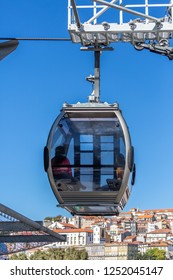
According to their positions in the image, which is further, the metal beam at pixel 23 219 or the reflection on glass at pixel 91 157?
the metal beam at pixel 23 219

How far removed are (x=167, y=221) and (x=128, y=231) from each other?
11.5m

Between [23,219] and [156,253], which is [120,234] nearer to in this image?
[156,253]

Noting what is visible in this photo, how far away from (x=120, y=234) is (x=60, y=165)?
150m

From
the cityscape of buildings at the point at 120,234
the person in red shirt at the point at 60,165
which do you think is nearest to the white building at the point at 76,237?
the cityscape of buildings at the point at 120,234

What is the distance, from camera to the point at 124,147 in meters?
7.70

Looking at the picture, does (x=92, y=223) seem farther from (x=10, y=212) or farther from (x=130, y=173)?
(x=130, y=173)

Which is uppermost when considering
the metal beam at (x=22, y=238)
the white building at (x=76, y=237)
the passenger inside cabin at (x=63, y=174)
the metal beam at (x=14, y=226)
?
the passenger inside cabin at (x=63, y=174)

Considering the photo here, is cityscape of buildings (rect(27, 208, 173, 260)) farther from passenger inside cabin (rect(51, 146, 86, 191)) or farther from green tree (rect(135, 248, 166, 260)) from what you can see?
passenger inside cabin (rect(51, 146, 86, 191))

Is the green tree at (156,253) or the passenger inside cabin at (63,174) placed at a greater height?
the passenger inside cabin at (63,174)

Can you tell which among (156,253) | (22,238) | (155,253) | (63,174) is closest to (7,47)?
(63,174)

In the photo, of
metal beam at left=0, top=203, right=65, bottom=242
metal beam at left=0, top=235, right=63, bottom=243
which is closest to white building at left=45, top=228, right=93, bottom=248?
metal beam at left=0, top=235, right=63, bottom=243

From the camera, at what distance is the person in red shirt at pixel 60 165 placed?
25.9ft

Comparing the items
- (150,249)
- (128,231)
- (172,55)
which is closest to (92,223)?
(128,231)

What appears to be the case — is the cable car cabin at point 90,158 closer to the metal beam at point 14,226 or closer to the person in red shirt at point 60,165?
the person in red shirt at point 60,165
